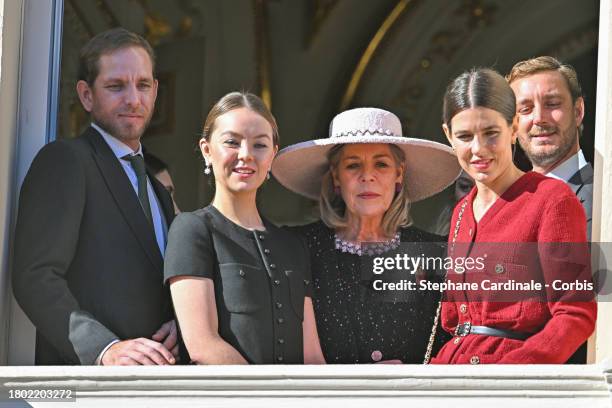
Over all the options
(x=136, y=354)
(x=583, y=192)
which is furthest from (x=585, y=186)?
(x=136, y=354)

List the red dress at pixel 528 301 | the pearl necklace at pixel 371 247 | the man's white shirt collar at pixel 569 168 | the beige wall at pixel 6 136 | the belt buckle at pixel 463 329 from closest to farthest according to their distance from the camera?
1. the red dress at pixel 528 301
2. the belt buckle at pixel 463 329
3. the beige wall at pixel 6 136
4. the pearl necklace at pixel 371 247
5. the man's white shirt collar at pixel 569 168

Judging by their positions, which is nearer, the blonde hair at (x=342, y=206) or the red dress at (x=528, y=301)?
the red dress at (x=528, y=301)

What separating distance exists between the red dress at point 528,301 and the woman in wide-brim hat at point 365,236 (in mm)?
136

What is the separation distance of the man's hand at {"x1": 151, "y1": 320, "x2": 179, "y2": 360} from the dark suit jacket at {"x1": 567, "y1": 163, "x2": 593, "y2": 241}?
1095 mm

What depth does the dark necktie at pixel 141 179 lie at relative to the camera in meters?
4.11

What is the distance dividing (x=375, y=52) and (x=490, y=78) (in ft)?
8.89

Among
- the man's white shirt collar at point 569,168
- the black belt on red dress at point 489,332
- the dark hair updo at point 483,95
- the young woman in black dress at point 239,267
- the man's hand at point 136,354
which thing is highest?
the dark hair updo at point 483,95

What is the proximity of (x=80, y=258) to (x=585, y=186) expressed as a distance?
4.42ft

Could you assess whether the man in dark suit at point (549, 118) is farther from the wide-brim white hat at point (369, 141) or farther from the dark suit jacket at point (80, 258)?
the dark suit jacket at point (80, 258)

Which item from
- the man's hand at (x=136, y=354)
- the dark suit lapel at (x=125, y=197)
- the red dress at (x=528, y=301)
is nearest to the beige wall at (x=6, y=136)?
the dark suit lapel at (x=125, y=197)

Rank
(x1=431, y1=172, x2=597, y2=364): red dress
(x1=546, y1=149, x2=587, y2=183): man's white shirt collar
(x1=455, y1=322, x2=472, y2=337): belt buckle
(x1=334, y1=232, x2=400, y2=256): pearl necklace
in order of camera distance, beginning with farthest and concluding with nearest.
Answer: (x1=546, y1=149, x2=587, y2=183): man's white shirt collar
(x1=334, y1=232, x2=400, y2=256): pearl necklace
(x1=455, y1=322, x2=472, y2=337): belt buckle
(x1=431, y1=172, x2=597, y2=364): red dress

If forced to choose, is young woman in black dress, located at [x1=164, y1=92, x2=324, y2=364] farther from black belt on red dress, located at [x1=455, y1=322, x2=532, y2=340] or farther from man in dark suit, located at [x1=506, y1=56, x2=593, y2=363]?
man in dark suit, located at [x1=506, y1=56, x2=593, y2=363]

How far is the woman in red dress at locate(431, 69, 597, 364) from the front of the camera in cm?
385

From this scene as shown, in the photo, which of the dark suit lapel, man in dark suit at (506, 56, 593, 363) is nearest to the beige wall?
the dark suit lapel
